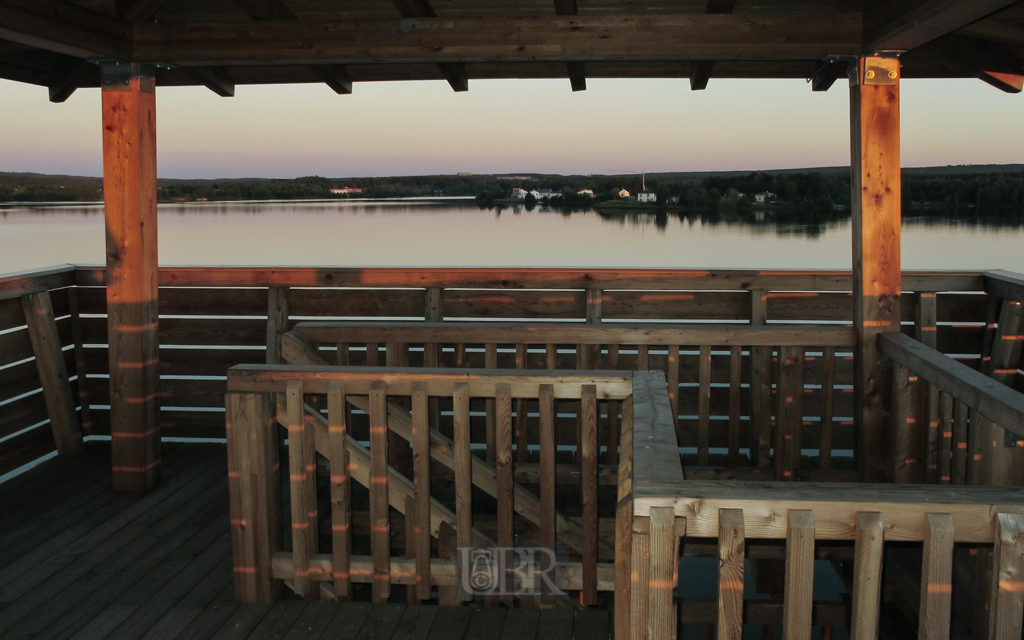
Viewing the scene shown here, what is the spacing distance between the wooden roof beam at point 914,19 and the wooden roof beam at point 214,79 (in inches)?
136

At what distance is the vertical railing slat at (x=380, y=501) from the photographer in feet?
8.48

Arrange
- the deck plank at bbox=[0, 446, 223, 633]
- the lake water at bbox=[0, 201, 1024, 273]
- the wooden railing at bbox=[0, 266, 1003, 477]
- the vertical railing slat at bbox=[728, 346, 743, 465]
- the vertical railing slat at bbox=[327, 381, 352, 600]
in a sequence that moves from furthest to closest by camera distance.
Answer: the lake water at bbox=[0, 201, 1024, 273] → the wooden railing at bbox=[0, 266, 1003, 477] → the vertical railing slat at bbox=[728, 346, 743, 465] → the deck plank at bbox=[0, 446, 223, 633] → the vertical railing slat at bbox=[327, 381, 352, 600]

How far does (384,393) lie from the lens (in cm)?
256

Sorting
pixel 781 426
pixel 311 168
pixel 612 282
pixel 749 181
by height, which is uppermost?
pixel 311 168

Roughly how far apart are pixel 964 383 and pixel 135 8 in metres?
3.93

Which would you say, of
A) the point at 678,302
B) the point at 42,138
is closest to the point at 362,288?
the point at 678,302

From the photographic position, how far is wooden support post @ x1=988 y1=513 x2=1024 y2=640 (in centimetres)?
135

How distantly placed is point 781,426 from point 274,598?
225cm

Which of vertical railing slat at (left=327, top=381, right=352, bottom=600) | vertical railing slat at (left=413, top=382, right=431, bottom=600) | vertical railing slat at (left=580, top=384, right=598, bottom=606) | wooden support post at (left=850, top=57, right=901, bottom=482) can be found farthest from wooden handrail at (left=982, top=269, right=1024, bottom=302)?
vertical railing slat at (left=327, top=381, right=352, bottom=600)

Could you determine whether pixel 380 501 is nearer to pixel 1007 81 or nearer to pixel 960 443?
pixel 960 443

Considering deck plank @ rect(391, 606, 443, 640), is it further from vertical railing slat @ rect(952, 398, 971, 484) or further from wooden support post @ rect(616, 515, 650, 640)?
vertical railing slat @ rect(952, 398, 971, 484)

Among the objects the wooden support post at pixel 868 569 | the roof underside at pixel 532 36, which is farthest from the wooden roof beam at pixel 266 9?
the wooden support post at pixel 868 569

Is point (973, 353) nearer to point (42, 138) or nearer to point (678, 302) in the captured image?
point (678, 302)

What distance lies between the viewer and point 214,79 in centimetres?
475
